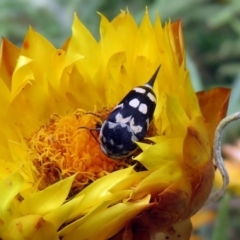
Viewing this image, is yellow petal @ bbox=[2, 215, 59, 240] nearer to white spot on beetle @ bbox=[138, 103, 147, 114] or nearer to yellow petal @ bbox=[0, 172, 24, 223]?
yellow petal @ bbox=[0, 172, 24, 223]

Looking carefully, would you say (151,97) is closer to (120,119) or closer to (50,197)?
(120,119)

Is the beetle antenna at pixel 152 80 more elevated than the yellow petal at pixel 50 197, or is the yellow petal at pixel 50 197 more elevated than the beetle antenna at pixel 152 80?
the beetle antenna at pixel 152 80

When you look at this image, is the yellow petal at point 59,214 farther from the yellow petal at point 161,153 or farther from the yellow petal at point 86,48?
the yellow petal at point 86,48

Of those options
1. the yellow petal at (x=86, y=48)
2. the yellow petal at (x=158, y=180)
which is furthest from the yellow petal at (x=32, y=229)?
the yellow petal at (x=86, y=48)

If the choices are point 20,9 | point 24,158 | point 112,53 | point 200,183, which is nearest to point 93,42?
point 112,53

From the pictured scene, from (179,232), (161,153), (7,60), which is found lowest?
(179,232)

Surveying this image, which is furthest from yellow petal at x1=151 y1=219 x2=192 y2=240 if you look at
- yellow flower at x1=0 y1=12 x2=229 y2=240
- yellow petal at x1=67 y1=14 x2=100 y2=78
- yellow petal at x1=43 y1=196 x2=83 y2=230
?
yellow petal at x1=67 y1=14 x2=100 y2=78

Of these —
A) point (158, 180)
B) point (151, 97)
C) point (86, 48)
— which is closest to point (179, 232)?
point (158, 180)
